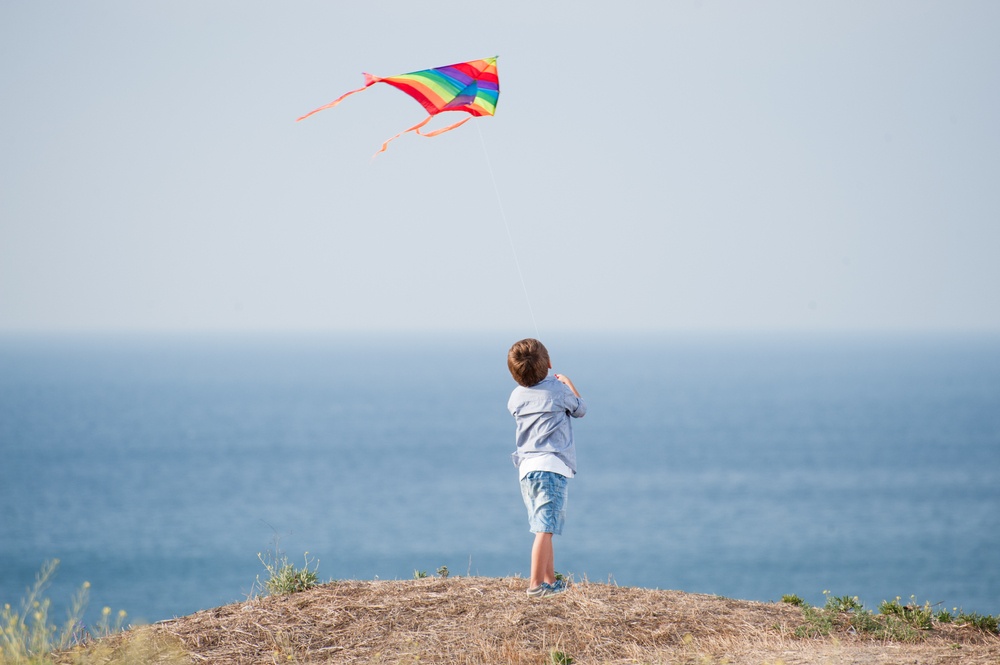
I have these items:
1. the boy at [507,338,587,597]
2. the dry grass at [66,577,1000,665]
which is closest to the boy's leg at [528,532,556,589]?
the boy at [507,338,587,597]

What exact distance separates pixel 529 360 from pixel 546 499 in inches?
43.1

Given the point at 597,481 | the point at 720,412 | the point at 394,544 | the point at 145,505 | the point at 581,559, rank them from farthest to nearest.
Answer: the point at 720,412 < the point at 597,481 < the point at 145,505 < the point at 394,544 < the point at 581,559

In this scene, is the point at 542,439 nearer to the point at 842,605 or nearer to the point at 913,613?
the point at 842,605

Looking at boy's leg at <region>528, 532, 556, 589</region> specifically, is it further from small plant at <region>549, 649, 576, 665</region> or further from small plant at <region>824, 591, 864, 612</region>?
small plant at <region>824, 591, 864, 612</region>

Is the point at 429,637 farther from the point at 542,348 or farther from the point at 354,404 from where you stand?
the point at 354,404

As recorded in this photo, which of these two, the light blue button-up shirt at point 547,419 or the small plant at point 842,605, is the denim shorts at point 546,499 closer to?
the light blue button-up shirt at point 547,419

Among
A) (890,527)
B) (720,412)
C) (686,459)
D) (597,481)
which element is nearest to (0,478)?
(597,481)

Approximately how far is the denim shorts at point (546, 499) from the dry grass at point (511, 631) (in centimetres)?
58

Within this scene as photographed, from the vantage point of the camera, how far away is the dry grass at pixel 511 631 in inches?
273

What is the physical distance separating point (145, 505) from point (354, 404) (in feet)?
271

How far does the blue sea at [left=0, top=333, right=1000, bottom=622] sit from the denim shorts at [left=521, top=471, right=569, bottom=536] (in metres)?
33.4

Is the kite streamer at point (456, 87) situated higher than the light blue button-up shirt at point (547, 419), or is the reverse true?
the kite streamer at point (456, 87)

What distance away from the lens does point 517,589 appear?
826cm

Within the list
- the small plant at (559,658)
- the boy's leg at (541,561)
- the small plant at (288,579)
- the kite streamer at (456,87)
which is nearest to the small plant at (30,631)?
the small plant at (288,579)
